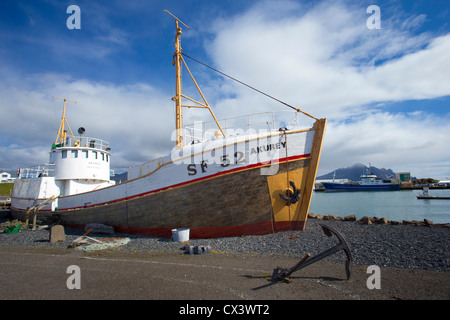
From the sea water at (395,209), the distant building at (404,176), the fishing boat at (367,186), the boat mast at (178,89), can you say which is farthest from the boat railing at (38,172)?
the distant building at (404,176)

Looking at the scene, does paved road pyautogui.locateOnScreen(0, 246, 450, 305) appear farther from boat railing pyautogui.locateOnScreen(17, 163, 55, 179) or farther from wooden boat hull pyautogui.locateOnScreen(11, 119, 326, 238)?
boat railing pyautogui.locateOnScreen(17, 163, 55, 179)

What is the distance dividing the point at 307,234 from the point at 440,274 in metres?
4.29

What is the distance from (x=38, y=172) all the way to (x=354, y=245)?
19835mm

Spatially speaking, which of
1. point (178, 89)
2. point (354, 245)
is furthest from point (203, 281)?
point (178, 89)

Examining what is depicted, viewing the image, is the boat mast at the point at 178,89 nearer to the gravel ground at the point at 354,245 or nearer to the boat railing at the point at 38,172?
the gravel ground at the point at 354,245

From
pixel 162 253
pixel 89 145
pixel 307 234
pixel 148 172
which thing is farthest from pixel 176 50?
pixel 307 234

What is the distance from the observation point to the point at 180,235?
9234 millimetres

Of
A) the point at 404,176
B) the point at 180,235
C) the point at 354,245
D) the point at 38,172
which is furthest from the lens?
the point at 404,176

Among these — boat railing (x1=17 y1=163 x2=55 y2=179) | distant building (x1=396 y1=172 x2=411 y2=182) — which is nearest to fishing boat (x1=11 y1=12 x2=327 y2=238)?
boat railing (x1=17 y1=163 x2=55 y2=179)

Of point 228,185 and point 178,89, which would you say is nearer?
point 228,185

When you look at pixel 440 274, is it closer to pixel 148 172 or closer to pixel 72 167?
pixel 148 172

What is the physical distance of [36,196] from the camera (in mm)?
15453

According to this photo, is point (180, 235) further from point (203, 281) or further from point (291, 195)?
point (291, 195)

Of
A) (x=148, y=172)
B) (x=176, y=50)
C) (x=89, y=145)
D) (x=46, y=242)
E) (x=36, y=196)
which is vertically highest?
(x=176, y=50)
